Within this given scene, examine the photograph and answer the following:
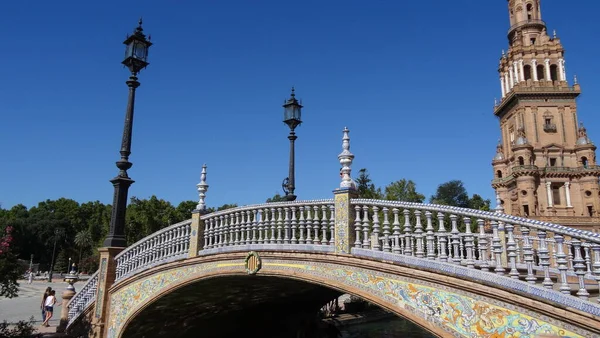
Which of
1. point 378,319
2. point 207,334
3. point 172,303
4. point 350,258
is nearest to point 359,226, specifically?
point 350,258

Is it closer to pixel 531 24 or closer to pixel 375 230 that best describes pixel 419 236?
pixel 375 230

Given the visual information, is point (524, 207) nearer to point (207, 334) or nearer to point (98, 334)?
point (207, 334)

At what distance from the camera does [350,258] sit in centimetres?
608

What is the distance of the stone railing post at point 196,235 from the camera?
858cm

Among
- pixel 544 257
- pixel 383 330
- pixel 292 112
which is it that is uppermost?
pixel 292 112

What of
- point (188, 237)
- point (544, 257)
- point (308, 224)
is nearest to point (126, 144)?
point (188, 237)

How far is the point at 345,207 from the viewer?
6.25 meters

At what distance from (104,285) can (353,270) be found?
6.89 m

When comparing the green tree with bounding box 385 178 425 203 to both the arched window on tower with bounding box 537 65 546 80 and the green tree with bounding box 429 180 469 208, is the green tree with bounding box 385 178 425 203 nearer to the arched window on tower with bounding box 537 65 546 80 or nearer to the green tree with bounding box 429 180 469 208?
the arched window on tower with bounding box 537 65 546 80

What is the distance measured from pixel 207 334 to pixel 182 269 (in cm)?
481

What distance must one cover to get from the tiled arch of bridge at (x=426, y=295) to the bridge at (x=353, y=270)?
1 centimetres

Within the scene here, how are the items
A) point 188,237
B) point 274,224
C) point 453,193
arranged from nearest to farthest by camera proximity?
point 274,224, point 188,237, point 453,193

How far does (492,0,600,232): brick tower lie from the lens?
39.1 meters

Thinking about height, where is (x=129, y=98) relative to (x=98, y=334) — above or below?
above
